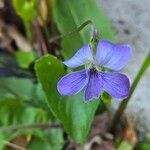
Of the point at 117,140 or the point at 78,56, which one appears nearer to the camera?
the point at 78,56

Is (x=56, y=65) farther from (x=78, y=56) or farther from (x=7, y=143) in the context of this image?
(x=7, y=143)

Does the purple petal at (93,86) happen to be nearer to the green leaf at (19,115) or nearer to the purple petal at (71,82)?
the purple petal at (71,82)

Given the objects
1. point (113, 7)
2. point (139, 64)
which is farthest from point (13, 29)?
point (139, 64)

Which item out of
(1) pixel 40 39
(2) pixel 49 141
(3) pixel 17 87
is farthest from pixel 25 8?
(2) pixel 49 141

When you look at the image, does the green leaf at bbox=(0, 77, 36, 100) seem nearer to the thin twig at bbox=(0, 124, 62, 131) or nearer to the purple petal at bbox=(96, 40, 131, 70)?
the thin twig at bbox=(0, 124, 62, 131)

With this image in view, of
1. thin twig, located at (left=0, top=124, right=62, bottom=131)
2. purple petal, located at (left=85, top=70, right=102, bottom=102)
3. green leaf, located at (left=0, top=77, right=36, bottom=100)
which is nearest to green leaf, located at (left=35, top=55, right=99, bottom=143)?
purple petal, located at (left=85, top=70, right=102, bottom=102)

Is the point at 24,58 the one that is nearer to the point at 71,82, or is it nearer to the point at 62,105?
the point at 62,105

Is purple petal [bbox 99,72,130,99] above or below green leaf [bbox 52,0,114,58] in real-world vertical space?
below
